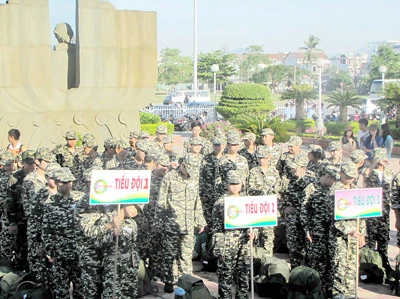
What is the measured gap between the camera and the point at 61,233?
744 cm

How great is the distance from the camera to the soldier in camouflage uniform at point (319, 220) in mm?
7844

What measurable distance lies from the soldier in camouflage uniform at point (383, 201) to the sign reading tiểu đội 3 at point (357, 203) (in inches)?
63.5

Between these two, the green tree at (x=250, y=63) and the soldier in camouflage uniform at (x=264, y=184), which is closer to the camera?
the soldier in camouflage uniform at (x=264, y=184)

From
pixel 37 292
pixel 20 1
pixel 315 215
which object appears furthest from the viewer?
pixel 20 1

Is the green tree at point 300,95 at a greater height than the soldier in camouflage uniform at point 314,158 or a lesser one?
greater

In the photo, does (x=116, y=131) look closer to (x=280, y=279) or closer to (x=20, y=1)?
(x=20, y=1)

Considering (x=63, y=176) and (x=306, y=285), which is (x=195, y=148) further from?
(x=306, y=285)

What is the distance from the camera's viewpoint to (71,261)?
298 inches

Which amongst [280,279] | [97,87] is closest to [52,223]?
[280,279]

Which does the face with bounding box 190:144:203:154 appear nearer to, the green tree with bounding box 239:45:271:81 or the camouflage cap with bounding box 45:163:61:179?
the camouflage cap with bounding box 45:163:61:179

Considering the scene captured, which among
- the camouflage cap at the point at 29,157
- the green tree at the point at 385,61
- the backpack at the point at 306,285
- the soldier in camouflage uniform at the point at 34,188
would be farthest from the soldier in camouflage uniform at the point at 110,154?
the green tree at the point at 385,61

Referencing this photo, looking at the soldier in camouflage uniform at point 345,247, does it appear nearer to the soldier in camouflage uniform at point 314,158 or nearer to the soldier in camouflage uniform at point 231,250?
the soldier in camouflage uniform at point 231,250

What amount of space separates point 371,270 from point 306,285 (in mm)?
1575

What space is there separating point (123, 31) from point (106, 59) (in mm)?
745
